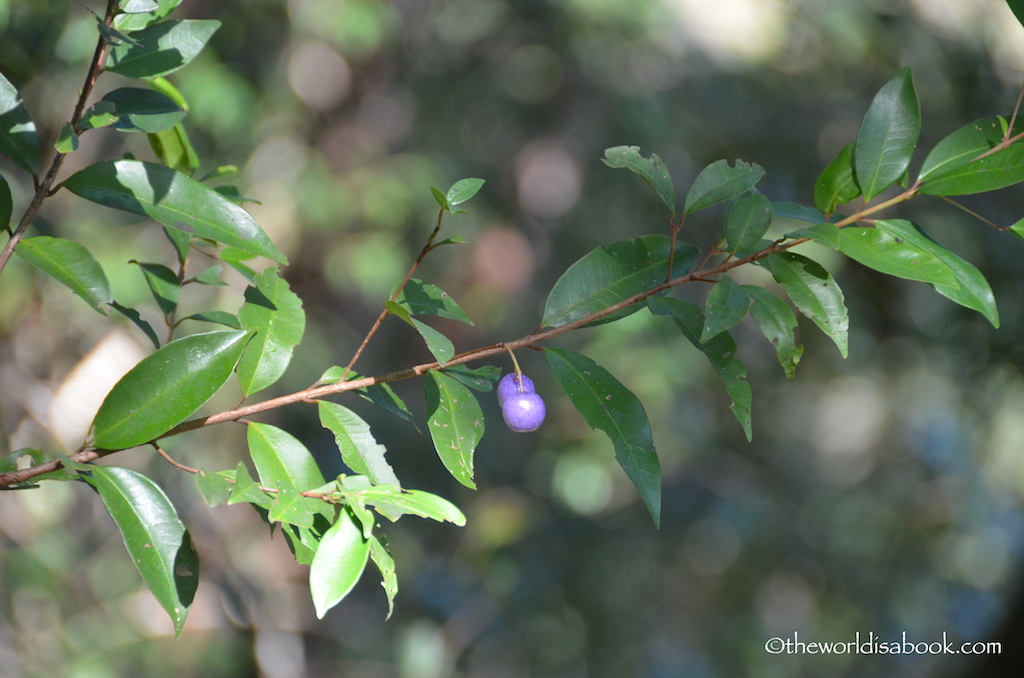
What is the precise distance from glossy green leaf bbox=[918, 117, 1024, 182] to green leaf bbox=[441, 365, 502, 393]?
31 cm

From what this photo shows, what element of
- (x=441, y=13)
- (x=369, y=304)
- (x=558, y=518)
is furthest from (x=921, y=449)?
(x=441, y=13)

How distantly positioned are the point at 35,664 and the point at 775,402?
7.90ft

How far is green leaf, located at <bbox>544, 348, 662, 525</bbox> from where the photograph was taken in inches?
17.4

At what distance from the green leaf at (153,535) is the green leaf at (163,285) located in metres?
0.17

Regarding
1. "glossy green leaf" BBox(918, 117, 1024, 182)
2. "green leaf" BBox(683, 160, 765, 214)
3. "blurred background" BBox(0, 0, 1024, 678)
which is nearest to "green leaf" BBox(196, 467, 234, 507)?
"green leaf" BBox(683, 160, 765, 214)

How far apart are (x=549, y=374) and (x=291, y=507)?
73.6 inches

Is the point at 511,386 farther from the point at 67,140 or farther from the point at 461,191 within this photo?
the point at 67,140

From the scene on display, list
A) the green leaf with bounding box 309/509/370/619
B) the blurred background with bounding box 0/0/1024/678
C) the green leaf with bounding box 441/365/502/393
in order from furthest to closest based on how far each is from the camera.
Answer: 1. the blurred background with bounding box 0/0/1024/678
2. the green leaf with bounding box 441/365/502/393
3. the green leaf with bounding box 309/509/370/619

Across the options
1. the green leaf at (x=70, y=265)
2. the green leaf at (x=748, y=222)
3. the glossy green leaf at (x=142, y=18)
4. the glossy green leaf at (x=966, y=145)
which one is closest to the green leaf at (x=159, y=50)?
the glossy green leaf at (x=142, y=18)

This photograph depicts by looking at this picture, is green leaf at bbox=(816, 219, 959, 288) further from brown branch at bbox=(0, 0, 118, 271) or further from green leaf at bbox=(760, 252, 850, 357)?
brown branch at bbox=(0, 0, 118, 271)

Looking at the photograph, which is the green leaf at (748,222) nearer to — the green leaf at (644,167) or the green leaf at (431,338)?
the green leaf at (644,167)

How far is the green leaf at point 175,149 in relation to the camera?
1.89ft

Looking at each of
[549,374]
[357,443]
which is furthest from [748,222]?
[549,374]

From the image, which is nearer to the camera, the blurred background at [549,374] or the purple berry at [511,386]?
the purple berry at [511,386]
